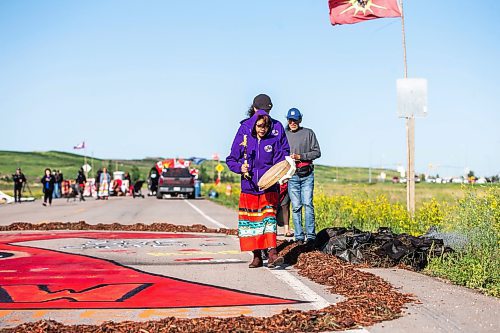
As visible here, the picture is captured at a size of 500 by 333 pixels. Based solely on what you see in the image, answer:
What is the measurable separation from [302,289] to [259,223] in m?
2.00

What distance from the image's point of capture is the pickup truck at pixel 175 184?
5097 centimetres

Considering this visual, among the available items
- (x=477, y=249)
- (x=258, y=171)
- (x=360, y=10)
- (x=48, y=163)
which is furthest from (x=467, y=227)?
(x=48, y=163)

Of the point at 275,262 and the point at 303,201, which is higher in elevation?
the point at 303,201

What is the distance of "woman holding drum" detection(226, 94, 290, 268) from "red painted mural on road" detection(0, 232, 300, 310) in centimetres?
155

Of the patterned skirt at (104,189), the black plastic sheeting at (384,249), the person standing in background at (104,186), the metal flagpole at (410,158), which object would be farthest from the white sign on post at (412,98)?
the patterned skirt at (104,189)

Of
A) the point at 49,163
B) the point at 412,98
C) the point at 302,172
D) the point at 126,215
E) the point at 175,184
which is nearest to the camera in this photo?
the point at 302,172

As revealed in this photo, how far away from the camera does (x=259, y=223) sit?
1038 centimetres

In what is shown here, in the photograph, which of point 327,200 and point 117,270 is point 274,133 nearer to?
point 117,270

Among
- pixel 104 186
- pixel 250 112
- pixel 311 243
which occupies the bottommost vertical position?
pixel 311 243

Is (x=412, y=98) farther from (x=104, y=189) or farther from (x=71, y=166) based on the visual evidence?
(x=71, y=166)

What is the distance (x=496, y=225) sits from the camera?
10414 mm

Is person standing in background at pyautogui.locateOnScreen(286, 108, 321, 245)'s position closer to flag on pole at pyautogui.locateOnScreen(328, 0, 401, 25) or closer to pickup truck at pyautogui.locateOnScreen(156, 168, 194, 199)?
flag on pole at pyautogui.locateOnScreen(328, 0, 401, 25)

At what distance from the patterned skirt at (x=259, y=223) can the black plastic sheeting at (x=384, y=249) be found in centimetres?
123

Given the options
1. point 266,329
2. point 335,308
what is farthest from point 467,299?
point 266,329
